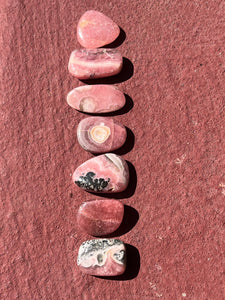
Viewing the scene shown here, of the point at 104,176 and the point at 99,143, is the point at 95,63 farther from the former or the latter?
the point at 104,176

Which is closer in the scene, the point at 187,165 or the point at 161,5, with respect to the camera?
the point at 187,165

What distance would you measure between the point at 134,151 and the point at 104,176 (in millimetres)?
130

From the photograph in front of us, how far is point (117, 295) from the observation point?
99 centimetres

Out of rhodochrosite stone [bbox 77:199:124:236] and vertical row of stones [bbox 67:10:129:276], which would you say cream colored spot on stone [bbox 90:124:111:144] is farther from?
rhodochrosite stone [bbox 77:199:124:236]

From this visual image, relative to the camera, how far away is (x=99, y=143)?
104 cm

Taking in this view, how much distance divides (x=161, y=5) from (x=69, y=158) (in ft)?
2.00

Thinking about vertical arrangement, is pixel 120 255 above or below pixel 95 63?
below

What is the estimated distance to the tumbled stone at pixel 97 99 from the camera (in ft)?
3.51

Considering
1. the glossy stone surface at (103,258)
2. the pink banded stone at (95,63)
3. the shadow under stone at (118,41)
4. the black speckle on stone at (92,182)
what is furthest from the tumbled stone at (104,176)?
the shadow under stone at (118,41)

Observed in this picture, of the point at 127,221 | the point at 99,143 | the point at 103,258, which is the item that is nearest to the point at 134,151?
the point at 99,143

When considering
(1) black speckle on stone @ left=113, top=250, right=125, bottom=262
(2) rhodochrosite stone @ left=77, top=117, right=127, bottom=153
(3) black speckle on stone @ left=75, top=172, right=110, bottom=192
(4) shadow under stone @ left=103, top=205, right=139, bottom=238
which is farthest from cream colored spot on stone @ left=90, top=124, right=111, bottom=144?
(1) black speckle on stone @ left=113, top=250, right=125, bottom=262

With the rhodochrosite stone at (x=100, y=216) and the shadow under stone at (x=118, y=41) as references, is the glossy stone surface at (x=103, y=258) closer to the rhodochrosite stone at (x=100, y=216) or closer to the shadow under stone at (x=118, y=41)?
the rhodochrosite stone at (x=100, y=216)

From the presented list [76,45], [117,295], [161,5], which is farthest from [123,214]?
[161,5]

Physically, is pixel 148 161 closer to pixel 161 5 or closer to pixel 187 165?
pixel 187 165
